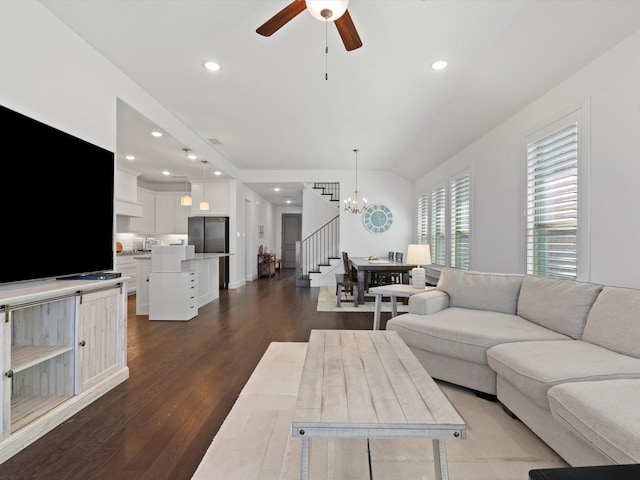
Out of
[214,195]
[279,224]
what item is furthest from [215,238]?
[279,224]

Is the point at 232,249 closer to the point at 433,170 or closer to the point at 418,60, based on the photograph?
the point at 433,170

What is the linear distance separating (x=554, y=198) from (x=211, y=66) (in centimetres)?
362

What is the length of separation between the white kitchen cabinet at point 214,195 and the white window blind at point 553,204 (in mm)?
6164

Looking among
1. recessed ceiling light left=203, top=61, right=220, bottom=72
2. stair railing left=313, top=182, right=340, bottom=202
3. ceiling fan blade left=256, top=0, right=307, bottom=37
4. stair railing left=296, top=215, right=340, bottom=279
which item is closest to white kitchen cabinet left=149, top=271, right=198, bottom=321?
recessed ceiling light left=203, top=61, right=220, bottom=72

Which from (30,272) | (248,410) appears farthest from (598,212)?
(30,272)

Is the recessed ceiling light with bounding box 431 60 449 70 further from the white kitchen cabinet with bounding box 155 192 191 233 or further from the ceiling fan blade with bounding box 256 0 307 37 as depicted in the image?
the white kitchen cabinet with bounding box 155 192 191 233

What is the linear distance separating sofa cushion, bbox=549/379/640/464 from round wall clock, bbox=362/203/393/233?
6.59m

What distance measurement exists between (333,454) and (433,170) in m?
6.14

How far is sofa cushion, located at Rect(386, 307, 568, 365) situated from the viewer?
7.36 feet

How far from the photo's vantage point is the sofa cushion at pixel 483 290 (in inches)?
115

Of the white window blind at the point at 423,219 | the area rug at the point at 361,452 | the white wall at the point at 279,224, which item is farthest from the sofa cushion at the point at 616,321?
the white wall at the point at 279,224

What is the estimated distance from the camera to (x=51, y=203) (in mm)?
2262

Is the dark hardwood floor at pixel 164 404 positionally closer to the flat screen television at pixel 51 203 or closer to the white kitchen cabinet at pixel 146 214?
the flat screen television at pixel 51 203

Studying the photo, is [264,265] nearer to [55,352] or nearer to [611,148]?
[55,352]
